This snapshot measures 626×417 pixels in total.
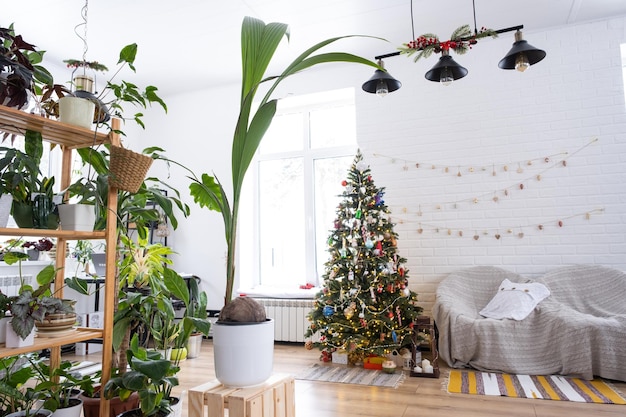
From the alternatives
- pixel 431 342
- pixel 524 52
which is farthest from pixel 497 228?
pixel 524 52

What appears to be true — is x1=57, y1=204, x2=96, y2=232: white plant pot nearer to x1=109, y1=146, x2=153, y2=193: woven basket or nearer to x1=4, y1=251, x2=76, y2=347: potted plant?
x1=109, y1=146, x2=153, y2=193: woven basket

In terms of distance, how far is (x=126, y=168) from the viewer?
6.43 feet

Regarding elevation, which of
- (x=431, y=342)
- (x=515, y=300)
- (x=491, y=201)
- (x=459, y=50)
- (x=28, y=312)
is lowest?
(x=431, y=342)

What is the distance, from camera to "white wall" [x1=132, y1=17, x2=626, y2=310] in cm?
418

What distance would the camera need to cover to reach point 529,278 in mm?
4148

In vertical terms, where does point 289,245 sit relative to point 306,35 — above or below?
below

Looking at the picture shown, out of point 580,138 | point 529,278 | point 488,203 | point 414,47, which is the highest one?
point 414,47

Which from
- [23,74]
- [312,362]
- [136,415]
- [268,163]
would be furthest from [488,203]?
[23,74]

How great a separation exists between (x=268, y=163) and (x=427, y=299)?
2.64m

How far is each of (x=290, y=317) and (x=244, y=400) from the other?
341cm

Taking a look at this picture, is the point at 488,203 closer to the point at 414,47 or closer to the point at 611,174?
the point at 611,174

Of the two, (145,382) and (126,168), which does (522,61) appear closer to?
(126,168)

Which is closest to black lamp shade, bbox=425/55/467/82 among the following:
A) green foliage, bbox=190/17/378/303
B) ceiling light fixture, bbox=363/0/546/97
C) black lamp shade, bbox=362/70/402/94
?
ceiling light fixture, bbox=363/0/546/97

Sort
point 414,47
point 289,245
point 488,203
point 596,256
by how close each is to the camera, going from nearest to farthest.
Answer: point 414,47 < point 596,256 < point 488,203 < point 289,245
